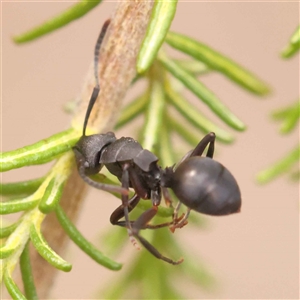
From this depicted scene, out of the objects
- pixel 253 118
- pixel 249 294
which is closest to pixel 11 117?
pixel 253 118

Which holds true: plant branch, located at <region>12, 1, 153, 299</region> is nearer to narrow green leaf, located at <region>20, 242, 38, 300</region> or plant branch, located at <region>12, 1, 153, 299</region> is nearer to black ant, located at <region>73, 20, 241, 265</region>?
black ant, located at <region>73, 20, 241, 265</region>

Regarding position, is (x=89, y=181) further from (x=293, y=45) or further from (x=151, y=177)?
(x=293, y=45)

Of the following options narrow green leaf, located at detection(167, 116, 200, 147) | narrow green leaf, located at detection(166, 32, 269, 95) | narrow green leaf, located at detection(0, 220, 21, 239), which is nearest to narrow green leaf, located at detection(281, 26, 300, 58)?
narrow green leaf, located at detection(166, 32, 269, 95)

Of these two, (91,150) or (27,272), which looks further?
(91,150)

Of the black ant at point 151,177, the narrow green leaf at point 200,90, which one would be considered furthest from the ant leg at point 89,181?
the narrow green leaf at point 200,90

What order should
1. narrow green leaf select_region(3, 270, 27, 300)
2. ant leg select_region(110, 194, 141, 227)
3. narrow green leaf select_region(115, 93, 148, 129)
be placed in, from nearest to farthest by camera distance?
narrow green leaf select_region(3, 270, 27, 300), ant leg select_region(110, 194, 141, 227), narrow green leaf select_region(115, 93, 148, 129)

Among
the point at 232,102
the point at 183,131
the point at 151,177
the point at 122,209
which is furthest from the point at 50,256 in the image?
the point at 232,102

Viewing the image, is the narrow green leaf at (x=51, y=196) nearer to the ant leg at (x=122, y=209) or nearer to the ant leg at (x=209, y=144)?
the ant leg at (x=122, y=209)

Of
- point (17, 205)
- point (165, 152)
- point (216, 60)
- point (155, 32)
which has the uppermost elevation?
point (155, 32)

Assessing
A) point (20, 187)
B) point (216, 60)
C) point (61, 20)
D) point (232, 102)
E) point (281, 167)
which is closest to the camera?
point (20, 187)
